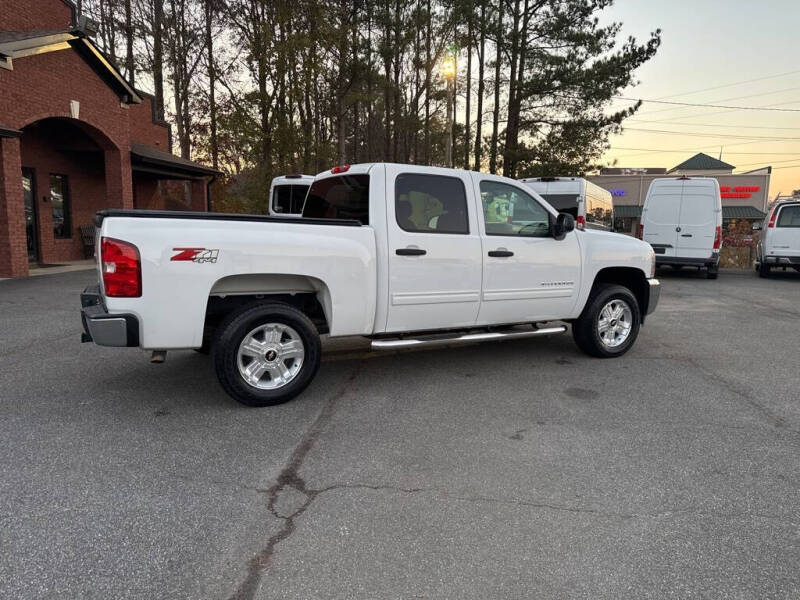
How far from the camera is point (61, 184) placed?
54.7ft

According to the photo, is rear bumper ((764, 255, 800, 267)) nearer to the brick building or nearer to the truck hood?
the truck hood

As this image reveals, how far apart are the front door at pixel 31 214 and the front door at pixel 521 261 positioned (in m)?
14.6

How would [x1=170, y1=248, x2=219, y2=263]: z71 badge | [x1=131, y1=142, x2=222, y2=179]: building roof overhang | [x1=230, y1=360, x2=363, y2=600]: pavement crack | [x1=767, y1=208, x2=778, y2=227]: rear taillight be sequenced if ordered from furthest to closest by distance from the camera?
[x1=131, y1=142, x2=222, y2=179]: building roof overhang, [x1=767, y1=208, x2=778, y2=227]: rear taillight, [x1=170, y1=248, x2=219, y2=263]: z71 badge, [x1=230, y1=360, x2=363, y2=600]: pavement crack

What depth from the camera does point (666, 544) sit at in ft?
8.79

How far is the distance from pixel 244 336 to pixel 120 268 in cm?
100

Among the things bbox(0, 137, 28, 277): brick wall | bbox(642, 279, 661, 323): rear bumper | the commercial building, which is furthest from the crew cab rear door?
the commercial building

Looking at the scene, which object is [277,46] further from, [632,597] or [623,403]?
[632,597]

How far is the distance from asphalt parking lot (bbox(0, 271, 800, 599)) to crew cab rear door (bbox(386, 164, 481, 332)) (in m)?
0.72

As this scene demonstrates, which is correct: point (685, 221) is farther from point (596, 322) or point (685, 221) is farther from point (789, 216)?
point (596, 322)

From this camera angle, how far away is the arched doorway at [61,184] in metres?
15.1

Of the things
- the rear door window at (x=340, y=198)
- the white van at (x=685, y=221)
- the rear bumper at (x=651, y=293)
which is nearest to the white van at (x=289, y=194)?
the rear door window at (x=340, y=198)

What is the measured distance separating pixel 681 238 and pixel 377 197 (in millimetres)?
12382

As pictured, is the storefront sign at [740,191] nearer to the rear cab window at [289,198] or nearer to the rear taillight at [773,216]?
the rear taillight at [773,216]

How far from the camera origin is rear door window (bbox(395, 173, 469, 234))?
16.3 ft
